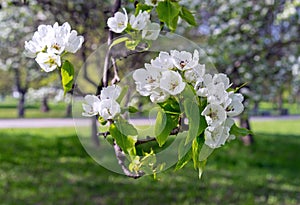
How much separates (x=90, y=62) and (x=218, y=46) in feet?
9.89

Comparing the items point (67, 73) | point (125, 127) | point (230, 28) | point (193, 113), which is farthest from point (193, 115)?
point (230, 28)

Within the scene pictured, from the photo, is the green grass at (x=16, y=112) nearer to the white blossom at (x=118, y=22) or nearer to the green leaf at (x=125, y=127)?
the white blossom at (x=118, y=22)

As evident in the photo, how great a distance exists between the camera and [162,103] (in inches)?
29.0

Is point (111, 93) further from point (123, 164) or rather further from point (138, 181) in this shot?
point (138, 181)

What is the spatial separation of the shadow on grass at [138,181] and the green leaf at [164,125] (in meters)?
2.03

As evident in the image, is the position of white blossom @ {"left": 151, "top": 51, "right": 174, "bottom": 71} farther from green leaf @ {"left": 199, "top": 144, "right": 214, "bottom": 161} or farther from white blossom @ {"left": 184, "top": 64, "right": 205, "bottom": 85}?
→ green leaf @ {"left": 199, "top": 144, "right": 214, "bottom": 161}

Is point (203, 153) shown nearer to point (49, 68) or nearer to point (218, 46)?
point (49, 68)

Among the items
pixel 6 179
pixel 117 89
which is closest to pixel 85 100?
pixel 117 89

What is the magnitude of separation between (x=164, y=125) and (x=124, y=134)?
2.8 inches

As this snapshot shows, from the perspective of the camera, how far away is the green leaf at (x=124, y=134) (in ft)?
2.54

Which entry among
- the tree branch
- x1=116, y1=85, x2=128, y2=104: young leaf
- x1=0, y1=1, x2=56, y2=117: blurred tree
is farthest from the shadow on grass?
x1=116, y1=85, x2=128, y2=104: young leaf

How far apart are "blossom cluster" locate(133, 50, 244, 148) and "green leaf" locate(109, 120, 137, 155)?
8 centimetres

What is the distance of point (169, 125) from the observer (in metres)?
0.76

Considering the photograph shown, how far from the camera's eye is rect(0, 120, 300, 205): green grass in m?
3.96
